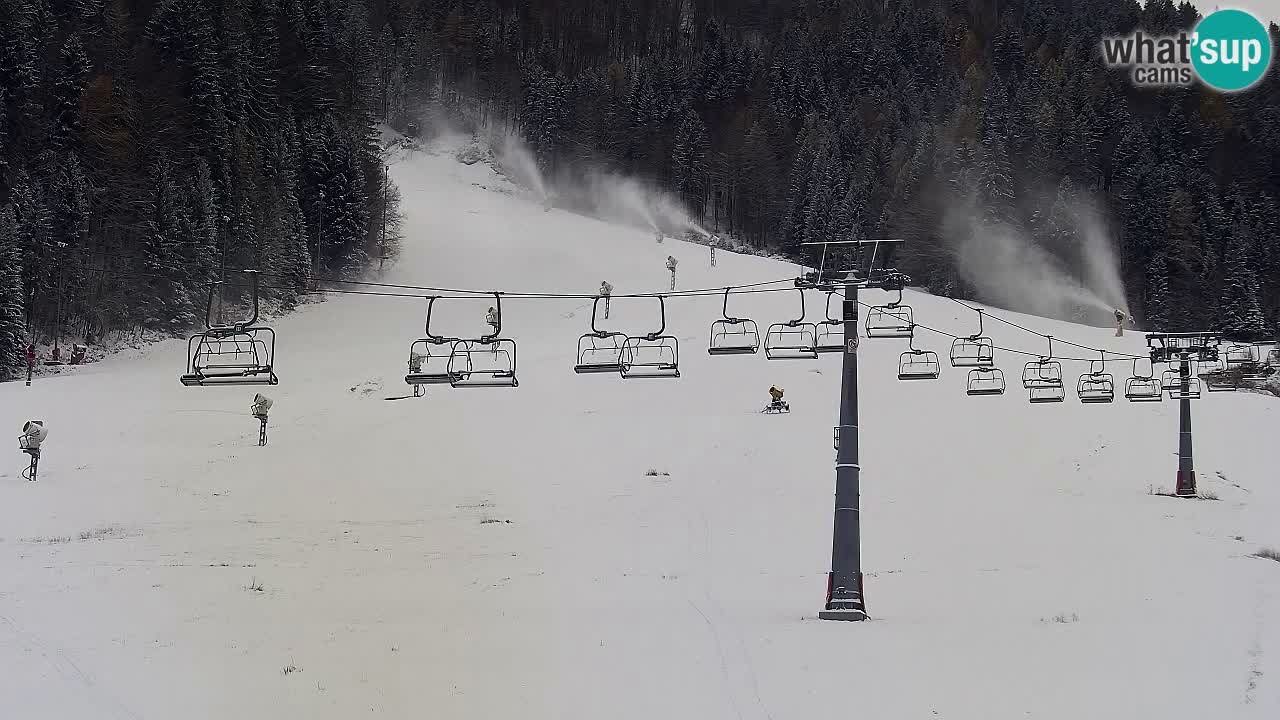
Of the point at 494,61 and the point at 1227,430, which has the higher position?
the point at 494,61

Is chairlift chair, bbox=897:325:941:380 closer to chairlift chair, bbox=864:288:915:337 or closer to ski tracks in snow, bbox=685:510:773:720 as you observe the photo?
chairlift chair, bbox=864:288:915:337

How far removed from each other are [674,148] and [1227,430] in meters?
84.4

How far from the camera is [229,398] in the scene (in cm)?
4731

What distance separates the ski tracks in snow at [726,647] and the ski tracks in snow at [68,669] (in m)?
7.98

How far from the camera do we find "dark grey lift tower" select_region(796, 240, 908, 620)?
18234 millimetres

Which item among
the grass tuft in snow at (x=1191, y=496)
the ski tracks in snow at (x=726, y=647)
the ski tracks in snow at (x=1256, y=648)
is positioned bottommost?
the ski tracks in snow at (x=726, y=647)

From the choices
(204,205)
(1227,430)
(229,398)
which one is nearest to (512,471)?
(229,398)

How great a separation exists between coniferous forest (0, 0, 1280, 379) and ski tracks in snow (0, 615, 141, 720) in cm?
3559

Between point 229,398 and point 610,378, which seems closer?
point 229,398

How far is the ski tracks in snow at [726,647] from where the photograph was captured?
15078mm

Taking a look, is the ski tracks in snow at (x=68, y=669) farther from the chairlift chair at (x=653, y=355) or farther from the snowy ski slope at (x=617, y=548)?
the chairlift chair at (x=653, y=355)

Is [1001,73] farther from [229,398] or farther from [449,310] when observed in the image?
[229,398]

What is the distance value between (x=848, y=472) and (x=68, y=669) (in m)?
12.4

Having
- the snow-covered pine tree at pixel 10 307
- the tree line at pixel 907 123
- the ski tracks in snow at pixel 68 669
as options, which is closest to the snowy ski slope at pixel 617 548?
the ski tracks in snow at pixel 68 669
